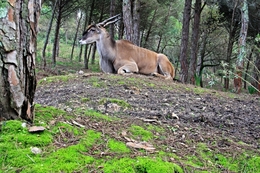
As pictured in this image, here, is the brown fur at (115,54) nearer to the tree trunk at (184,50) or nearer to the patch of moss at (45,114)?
the tree trunk at (184,50)

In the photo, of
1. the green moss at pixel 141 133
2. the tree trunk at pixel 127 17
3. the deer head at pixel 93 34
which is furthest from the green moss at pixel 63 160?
the tree trunk at pixel 127 17

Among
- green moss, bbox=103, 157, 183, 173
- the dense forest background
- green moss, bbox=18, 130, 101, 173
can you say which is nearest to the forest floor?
green moss, bbox=103, 157, 183, 173

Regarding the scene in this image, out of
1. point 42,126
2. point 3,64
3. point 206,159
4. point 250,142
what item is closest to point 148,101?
point 250,142

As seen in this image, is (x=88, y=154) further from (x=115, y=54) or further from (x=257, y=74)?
(x=115, y=54)

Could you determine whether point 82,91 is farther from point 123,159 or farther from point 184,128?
point 123,159

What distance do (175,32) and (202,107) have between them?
2106 cm

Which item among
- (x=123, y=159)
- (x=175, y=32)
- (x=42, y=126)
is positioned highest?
(x=175, y=32)

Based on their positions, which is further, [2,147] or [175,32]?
[175,32]

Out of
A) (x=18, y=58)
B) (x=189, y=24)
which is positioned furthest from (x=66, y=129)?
(x=189, y=24)

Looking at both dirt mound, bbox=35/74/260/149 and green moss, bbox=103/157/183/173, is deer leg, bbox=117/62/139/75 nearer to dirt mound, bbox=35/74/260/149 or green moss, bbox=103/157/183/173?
dirt mound, bbox=35/74/260/149

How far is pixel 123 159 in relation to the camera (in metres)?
1.89

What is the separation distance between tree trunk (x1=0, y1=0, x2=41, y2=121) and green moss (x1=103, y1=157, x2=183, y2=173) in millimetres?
694

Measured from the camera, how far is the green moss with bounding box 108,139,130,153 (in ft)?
6.68

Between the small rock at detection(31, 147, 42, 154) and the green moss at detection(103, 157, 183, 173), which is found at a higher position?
the small rock at detection(31, 147, 42, 154)
